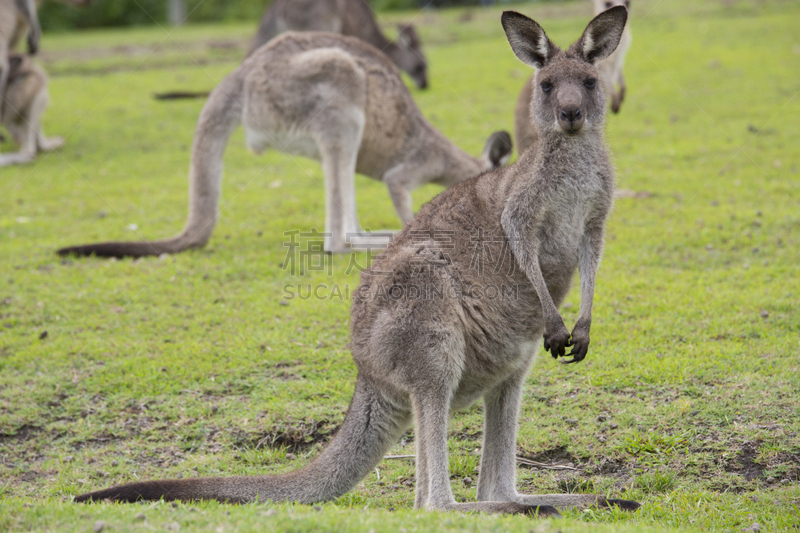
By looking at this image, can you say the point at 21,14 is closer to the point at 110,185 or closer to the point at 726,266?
the point at 110,185

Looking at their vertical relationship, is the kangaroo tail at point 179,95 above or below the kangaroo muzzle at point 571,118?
below

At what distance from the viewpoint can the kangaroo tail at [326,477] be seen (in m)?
3.03

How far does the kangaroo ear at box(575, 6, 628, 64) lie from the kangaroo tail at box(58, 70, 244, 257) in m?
3.85

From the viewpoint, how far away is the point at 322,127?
6348 mm

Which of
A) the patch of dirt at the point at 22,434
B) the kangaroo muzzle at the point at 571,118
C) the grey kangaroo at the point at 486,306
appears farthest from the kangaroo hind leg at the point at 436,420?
the patch of dirt at the point at 22,434

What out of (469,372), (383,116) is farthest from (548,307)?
(383,116)

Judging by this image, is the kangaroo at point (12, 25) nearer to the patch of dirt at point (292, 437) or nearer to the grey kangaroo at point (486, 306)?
the patch of dirt at point (292, 437)

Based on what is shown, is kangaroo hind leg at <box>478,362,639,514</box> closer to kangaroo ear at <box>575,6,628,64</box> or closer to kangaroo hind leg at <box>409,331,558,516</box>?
kangaroo hind leg at <box>409,331,558,516</box>

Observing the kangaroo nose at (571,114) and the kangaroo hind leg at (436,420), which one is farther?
the kangaroo nose at (571,114)

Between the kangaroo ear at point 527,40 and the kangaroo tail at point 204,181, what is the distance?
3.64 m

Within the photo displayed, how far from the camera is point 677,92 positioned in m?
11.8

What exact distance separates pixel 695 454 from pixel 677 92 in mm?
9259

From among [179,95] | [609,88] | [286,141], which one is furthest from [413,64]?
[609,88]

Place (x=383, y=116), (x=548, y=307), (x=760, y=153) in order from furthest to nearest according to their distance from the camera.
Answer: (x=760, y=153)
(x=383, y=116)
(x=548, y=307)
